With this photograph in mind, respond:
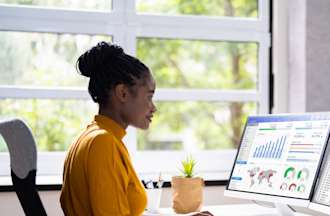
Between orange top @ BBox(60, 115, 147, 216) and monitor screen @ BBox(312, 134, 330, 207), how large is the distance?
1.78 ft

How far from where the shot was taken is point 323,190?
1775mm

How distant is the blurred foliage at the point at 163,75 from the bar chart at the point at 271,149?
3.40ft

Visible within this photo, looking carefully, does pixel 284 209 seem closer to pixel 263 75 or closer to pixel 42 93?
pixel 263 75

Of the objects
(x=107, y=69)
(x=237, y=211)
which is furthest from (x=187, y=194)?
(x=107, y=69)

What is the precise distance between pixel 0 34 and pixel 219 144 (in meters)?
2.56

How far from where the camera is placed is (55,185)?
2.57 m

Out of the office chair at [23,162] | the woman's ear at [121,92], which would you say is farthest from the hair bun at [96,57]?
the office chair at [23,162]

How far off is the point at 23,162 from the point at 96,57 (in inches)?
20.4

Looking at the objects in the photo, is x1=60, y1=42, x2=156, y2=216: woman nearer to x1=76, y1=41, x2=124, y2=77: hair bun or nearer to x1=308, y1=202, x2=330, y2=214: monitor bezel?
x1=76, y1=41, x2=124, y2=77: hair bun

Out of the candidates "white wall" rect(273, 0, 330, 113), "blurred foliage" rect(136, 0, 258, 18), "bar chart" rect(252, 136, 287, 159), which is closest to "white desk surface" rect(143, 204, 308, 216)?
"bar chart" rect(252, 136, 287, 159)

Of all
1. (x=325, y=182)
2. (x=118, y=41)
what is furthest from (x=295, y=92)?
(x=325, y=182)

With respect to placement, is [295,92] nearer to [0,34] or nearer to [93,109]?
[93,109]

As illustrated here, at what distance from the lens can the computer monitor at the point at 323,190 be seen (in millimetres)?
1745

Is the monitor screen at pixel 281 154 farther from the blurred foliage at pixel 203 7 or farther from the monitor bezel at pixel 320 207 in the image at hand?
the blurred foliage at pixel 203 7
